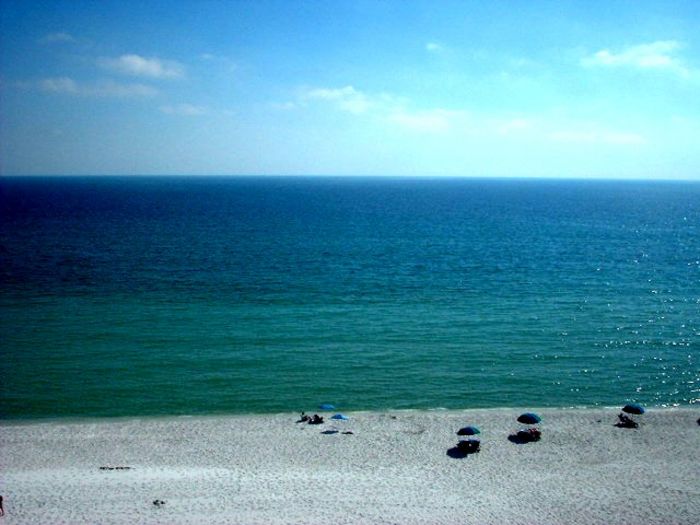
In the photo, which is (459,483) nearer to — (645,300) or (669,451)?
(669,451)

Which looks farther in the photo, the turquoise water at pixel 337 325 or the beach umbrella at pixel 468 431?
the turquoise water at pixel 337 325

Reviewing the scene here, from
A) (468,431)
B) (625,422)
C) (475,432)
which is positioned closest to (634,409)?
(625,422)

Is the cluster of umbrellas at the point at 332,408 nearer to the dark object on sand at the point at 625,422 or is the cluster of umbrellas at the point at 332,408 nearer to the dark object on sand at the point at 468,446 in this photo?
the dark object on sand at the point at 468,446

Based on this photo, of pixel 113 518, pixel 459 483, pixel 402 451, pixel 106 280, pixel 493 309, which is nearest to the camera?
pixel 113 518

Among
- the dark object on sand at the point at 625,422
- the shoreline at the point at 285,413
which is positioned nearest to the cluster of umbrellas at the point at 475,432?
the shoreline at the point at 285,413

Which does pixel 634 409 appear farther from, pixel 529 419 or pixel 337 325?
pixel 337 325

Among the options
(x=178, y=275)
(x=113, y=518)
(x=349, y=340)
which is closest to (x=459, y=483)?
(x=113, y=518)
